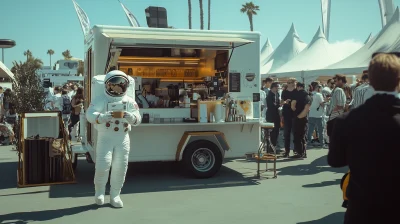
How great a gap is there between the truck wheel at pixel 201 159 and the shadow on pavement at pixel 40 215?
217cm

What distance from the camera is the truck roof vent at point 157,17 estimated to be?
913 centimetres

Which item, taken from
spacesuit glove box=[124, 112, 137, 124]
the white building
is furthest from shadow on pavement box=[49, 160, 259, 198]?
the white building

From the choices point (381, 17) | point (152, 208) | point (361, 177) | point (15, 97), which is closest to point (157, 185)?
point (152, 208)

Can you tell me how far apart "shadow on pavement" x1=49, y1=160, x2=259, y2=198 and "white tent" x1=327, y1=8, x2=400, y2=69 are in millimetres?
13269

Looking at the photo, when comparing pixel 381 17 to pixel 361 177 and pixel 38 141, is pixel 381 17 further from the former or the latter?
pixel 361 177

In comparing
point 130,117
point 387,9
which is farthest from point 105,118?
point 387,9

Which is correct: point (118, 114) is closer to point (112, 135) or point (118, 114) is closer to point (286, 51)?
point (112, 135)

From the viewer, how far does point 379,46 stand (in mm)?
21719

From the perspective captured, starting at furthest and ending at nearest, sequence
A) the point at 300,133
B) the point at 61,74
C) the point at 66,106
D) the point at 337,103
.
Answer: the point at 61,74 → the point at 66,106 → the point at 300,133 → the point at 337,103

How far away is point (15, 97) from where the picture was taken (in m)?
9.11

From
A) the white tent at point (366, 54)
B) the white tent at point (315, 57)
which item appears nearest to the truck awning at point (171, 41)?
the white tent at point (366, 54)

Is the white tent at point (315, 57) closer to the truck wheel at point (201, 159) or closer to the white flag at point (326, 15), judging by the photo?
the white flag at point (326, 15)

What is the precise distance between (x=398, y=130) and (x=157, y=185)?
5664mm

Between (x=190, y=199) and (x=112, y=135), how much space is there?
1.50m
